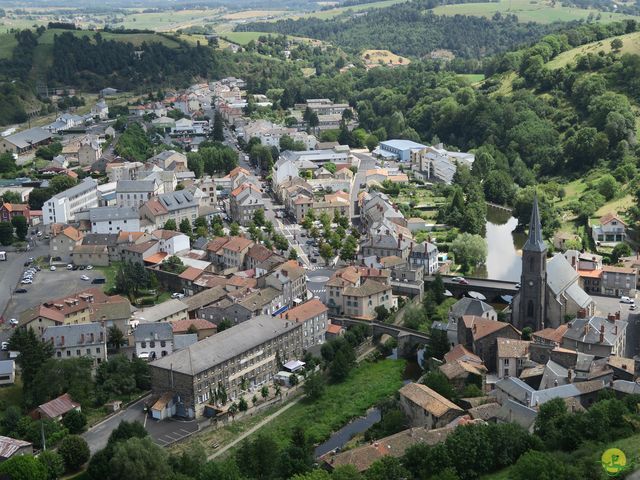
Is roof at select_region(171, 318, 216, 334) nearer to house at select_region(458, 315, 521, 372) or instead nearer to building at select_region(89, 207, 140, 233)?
house at select_region(458, 315, 521, 372)

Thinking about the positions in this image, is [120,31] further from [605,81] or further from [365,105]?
[605,81]

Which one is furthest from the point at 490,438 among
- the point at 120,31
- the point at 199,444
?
the point at 120,31

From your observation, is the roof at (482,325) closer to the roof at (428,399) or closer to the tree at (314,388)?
the roof at (428,399)

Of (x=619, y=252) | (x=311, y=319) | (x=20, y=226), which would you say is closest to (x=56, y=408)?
(x=311, y=319)

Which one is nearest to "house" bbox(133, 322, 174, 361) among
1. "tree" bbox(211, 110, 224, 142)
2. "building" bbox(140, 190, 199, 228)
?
"building" bbox(140, 190, 199, 228)

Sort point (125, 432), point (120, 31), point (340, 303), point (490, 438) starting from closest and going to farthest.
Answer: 1. point (490, 438)
2. point (125, 432)
3. point (340, 303)
4. point (120, 31)

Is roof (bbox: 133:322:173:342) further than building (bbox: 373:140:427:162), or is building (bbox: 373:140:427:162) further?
A: building (bbox: 373:140:427:162)

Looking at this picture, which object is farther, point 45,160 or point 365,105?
point 365,105
